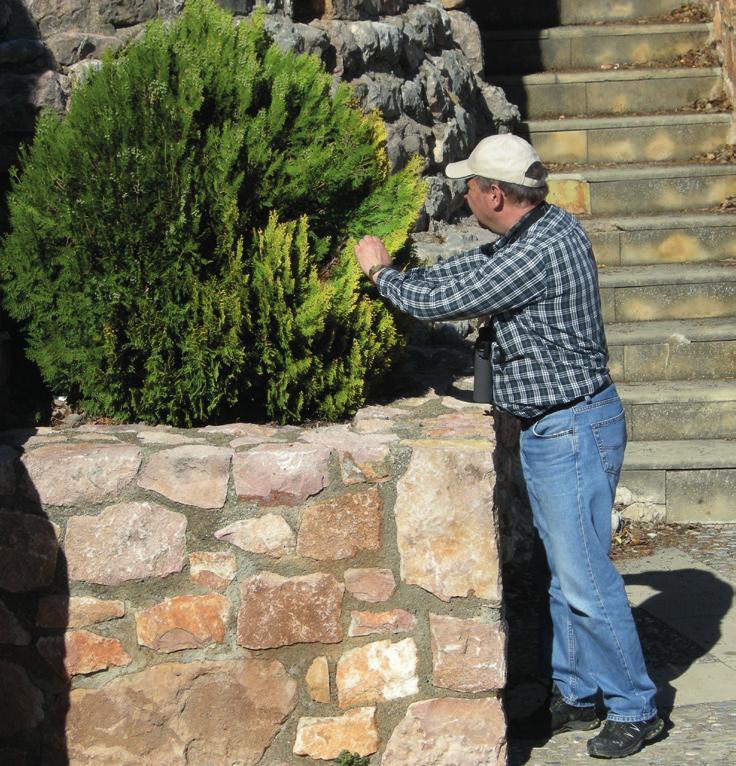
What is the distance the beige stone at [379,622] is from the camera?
341cm

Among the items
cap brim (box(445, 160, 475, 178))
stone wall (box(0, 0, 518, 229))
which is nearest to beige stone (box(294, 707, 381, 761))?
cap brim (box(445, 160, 475, 178))

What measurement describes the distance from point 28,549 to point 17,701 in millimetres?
476

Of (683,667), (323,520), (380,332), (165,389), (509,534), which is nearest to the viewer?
(323,520)

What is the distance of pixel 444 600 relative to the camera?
340cm

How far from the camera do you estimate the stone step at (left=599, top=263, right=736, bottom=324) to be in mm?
6680

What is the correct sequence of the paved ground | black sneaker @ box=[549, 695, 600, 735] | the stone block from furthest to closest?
the stone block → black sneaker @ box=[549, 695, 600, 735] → the paved ground

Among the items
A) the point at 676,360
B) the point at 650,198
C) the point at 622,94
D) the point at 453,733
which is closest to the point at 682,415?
the point at 676,360

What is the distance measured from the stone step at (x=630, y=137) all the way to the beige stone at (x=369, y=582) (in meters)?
5.00

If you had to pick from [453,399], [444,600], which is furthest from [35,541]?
[453,399]

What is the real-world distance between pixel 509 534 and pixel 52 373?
6.96 feet

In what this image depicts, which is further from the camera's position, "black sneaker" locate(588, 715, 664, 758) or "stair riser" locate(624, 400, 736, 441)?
"stair riser" locate(624, 400, 736, 441)

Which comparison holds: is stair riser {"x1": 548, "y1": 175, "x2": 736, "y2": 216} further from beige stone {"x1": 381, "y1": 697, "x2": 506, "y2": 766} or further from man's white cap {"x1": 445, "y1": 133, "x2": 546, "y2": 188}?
beige stone {"x1": 381, "y1": 697, "x2": 506, "y2": 766}

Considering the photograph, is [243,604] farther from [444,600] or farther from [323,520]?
[444,600]

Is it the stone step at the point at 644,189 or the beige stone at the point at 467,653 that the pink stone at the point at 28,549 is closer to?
the beige stone at the point at 467,653
